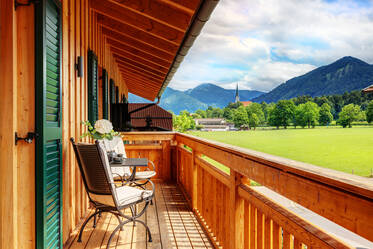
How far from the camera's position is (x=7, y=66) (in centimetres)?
172

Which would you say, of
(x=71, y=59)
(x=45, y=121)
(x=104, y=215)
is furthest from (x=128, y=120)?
(x=45, y=121)

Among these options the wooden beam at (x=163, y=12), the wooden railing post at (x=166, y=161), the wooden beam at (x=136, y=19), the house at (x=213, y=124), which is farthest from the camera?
the house at (x=213, y=124)

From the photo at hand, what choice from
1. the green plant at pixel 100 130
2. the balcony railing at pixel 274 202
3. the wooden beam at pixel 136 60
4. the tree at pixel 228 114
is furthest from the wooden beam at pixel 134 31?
the tree at pixel 228 114

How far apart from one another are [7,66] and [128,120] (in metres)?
5.11

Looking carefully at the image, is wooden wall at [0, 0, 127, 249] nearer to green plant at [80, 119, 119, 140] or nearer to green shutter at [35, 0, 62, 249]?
green shutter at [35, 0, 62, 249]

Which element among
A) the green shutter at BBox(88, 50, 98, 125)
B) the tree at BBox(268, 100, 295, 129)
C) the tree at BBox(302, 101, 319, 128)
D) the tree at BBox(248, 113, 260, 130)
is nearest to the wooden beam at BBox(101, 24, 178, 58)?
the green shutter at BBox(88, 50, 98, 125)

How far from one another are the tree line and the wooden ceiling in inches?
87.8

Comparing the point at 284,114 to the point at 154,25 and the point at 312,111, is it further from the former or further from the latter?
the point at 154,25

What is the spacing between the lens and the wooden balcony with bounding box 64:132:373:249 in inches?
34.3

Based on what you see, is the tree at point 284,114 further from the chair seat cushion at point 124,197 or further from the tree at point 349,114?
the chair seat cushion at point 124,197

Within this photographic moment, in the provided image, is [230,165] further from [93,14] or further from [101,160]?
[93,14]

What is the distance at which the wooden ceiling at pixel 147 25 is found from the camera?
3.24m

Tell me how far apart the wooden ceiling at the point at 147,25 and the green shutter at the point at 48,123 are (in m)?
1.27

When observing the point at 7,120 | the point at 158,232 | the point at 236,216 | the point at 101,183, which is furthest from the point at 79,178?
the point at 236,216
